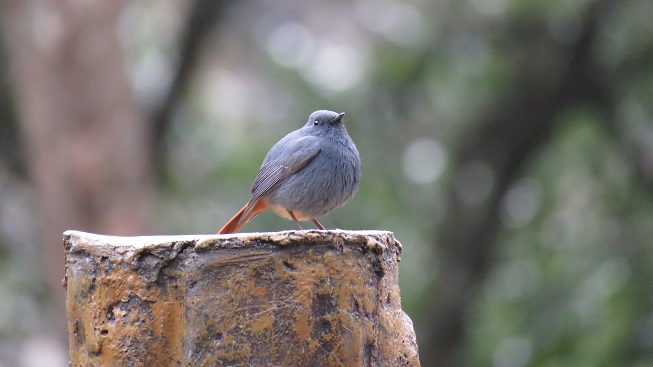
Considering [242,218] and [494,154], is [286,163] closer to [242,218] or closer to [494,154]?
[242,218]

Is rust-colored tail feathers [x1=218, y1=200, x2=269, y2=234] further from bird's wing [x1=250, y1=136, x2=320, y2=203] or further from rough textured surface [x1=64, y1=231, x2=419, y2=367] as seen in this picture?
rough textured surface [x1=64, y1=231, x2=419, y2=367]

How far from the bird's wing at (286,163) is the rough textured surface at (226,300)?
1.89 metres

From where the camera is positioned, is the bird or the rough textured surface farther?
the bird

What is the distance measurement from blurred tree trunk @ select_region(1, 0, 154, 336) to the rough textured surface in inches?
238

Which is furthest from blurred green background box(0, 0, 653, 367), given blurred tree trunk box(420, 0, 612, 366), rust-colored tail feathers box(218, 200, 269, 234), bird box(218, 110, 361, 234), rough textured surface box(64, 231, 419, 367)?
rough textured surface box(64, 231, 419, 367)

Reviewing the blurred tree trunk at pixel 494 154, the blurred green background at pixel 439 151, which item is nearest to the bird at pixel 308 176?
the blurred green background at pixel 439 151

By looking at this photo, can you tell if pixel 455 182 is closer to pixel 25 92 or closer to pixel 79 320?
pixel 25 92

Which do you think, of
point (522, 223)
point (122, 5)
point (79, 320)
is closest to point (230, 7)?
point (122, 5)

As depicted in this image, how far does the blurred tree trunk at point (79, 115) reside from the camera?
8.66 metres

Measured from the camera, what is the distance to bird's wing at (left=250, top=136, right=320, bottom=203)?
15.3ft

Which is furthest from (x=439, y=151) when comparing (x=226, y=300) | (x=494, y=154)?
(x=226, y=300)

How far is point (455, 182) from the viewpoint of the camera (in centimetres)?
953

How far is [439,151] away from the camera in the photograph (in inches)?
390

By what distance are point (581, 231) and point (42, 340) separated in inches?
Result: 264
